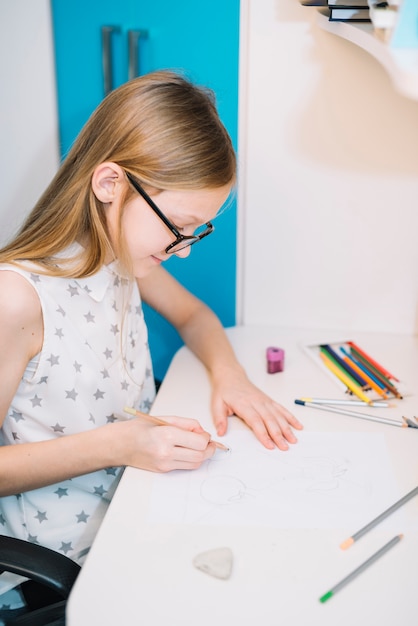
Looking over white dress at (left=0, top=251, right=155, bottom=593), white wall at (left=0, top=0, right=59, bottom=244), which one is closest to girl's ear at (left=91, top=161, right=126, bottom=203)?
white dress at (left=0, top=251, right=155, bottom=593)

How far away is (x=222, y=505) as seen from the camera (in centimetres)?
76

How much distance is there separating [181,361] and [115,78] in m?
0.62

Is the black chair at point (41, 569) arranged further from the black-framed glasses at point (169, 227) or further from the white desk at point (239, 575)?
the black-framed glasses at point (169, 227)

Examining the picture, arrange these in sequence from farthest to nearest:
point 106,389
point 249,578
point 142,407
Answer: point 142,407 < point 106,389 < point 249,578

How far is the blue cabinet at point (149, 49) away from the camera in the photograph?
1.21 metres

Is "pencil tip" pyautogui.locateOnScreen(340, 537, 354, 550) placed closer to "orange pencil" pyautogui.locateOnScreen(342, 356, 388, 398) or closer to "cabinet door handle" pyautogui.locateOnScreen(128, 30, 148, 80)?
"orange pencil" pyautogui.locateOnScreen(342, 356, 388, 398)

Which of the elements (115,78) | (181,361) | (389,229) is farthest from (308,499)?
(115,78)

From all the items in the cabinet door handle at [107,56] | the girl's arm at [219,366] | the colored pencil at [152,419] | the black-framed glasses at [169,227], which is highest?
the cabinet door handle at [107,56]

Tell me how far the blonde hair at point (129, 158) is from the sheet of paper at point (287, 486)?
0.37m

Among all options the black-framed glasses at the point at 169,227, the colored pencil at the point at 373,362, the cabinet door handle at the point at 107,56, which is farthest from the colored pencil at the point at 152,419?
the cabinet door handle at the point at 107,56

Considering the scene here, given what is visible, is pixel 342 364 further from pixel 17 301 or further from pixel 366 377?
pixel 17 301

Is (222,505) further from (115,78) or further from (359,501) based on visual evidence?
(115,78)

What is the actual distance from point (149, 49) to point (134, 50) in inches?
1.3

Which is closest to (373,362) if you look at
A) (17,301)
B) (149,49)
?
(17,301)
